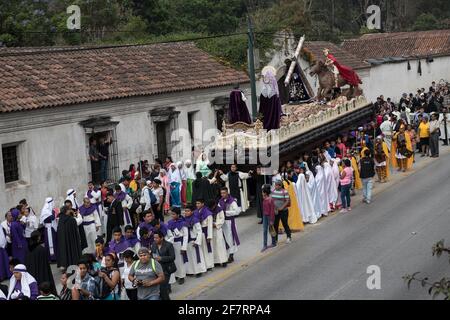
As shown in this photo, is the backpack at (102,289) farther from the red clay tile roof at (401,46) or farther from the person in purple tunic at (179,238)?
the red clay tile roof at (401,46)

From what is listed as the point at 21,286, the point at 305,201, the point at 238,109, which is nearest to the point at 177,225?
the point at 21,286

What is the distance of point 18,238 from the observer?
54.7ft

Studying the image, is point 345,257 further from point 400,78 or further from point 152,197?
point 400,78

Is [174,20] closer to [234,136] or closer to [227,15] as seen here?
[227,15]

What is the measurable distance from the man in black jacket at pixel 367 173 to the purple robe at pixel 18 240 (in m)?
8.69

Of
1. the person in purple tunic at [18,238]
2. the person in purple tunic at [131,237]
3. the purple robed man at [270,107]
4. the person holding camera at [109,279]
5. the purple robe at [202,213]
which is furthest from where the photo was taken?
the purple robed man at [270,107]

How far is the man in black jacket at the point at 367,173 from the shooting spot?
2105 centimetres

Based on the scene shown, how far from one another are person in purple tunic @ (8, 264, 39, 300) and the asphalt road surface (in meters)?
3.20

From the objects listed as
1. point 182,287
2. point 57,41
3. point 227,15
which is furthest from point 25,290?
point 227,15

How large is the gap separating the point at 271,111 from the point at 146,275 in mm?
11291

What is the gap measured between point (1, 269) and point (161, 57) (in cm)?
1359

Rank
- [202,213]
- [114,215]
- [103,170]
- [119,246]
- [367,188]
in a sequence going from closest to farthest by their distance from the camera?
[119,246]
[202,213]
[114,215]
[367,188]
[103,170]

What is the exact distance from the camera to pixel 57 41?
39.0m

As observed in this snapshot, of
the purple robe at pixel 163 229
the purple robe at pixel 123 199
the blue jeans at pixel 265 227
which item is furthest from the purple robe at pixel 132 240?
the purple robe at pixel 123 199
